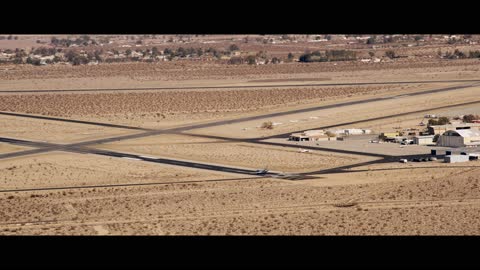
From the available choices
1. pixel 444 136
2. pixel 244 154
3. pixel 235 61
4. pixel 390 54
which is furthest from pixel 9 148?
pixel 390 54

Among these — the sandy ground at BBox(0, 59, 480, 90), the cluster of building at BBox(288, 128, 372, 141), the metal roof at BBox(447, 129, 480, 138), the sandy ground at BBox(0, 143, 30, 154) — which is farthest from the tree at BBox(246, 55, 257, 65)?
the metal roof at BBox(447, 129, 480, 138)

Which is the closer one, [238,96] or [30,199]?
[30,199]

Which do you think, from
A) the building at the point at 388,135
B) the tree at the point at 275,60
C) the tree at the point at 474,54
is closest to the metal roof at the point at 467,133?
the building at the point at 388,135

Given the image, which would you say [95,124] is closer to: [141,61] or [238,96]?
[238,96]

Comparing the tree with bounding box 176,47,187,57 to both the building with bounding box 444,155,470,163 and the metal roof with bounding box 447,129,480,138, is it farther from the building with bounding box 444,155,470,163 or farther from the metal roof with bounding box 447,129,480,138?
the building with bounding box 444,155,470,163
